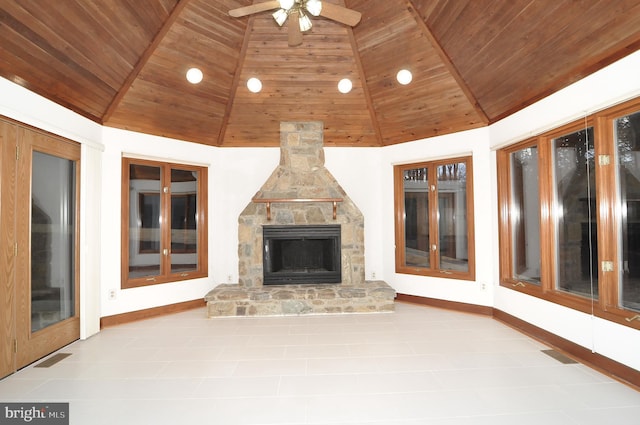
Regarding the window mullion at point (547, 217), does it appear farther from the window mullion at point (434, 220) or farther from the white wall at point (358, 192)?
the window mullion at point (434, 220)

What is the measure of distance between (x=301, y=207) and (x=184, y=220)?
1719 mm

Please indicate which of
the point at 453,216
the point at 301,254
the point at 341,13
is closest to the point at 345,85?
the point at 341,13

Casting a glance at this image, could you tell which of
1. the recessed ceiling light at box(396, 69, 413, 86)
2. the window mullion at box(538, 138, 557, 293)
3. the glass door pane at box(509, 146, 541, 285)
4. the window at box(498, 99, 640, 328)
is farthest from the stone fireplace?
the window mullion at box(538, 138, 557, 293)

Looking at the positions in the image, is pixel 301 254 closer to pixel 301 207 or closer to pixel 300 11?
pixel 301 207

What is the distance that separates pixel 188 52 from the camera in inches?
150

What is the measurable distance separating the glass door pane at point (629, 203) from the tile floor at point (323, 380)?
0.74 meters

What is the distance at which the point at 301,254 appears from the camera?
5203mm

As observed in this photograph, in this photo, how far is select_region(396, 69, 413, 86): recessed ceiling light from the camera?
398 centimetres

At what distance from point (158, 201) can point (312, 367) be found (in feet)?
10.4

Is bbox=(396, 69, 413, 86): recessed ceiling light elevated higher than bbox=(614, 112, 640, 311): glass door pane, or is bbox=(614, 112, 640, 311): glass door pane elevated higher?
bbox=(396, 69, 413, 86): recessed ceiling light

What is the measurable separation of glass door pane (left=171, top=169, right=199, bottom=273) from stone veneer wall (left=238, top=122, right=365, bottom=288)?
70cm

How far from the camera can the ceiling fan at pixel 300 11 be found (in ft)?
8.28

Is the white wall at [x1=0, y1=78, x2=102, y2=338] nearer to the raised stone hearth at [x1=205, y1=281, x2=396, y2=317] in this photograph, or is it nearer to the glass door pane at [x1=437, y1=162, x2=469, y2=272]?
the raised stone hearth at [x1=205, y1=281, x2=396, y2=317]

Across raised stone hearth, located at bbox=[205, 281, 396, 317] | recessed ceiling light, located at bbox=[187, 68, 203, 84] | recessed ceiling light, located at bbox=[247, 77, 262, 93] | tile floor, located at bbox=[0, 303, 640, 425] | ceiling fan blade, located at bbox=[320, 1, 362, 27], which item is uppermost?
recessed ceiling light, located at bbox=[247, 77, 262, 93]
